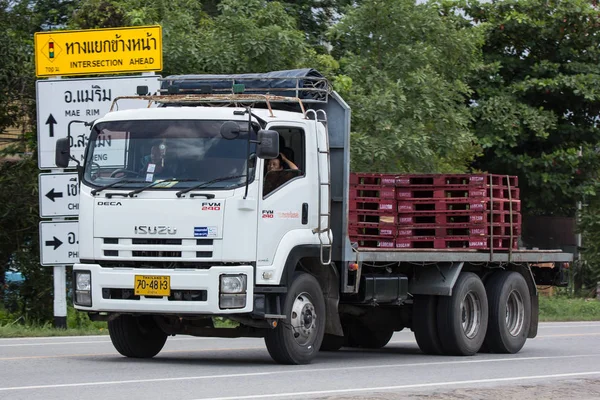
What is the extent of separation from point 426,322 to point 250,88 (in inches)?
151

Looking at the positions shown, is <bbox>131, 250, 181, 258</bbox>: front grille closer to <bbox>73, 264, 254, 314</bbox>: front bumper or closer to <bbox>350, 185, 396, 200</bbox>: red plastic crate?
<bbox>73, 264, 254, 314</bbox>: front bumper

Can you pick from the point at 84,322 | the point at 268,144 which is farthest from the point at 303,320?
the point at 84,322

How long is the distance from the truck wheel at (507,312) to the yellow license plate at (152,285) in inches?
220

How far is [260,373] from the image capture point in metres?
12.1

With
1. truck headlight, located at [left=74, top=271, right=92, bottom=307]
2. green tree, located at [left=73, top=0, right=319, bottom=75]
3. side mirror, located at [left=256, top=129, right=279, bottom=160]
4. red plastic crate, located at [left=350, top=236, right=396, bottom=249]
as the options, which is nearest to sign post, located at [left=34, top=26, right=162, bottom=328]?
green tree, located at [left=73, top=0, right=319, bottom=75]

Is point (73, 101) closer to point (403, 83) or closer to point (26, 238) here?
point (26, 238)

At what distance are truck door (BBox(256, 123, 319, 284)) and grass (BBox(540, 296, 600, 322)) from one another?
51.1 ft

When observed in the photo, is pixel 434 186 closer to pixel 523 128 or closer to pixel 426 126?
pixel 426 126

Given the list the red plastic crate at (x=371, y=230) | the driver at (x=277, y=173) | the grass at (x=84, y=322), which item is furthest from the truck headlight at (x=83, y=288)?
the red plastic crate at (x=371, y=230)

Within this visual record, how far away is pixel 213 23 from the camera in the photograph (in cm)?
2319

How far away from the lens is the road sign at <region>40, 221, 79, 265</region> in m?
19.1

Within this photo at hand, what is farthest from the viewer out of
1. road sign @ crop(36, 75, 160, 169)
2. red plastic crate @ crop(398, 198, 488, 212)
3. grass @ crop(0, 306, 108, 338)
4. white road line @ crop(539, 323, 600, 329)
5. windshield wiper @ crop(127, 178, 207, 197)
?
white road line @ crop(539, 323, 600, 329)

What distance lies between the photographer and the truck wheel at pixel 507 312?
16375 millimetres

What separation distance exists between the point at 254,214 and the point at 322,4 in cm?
2116
